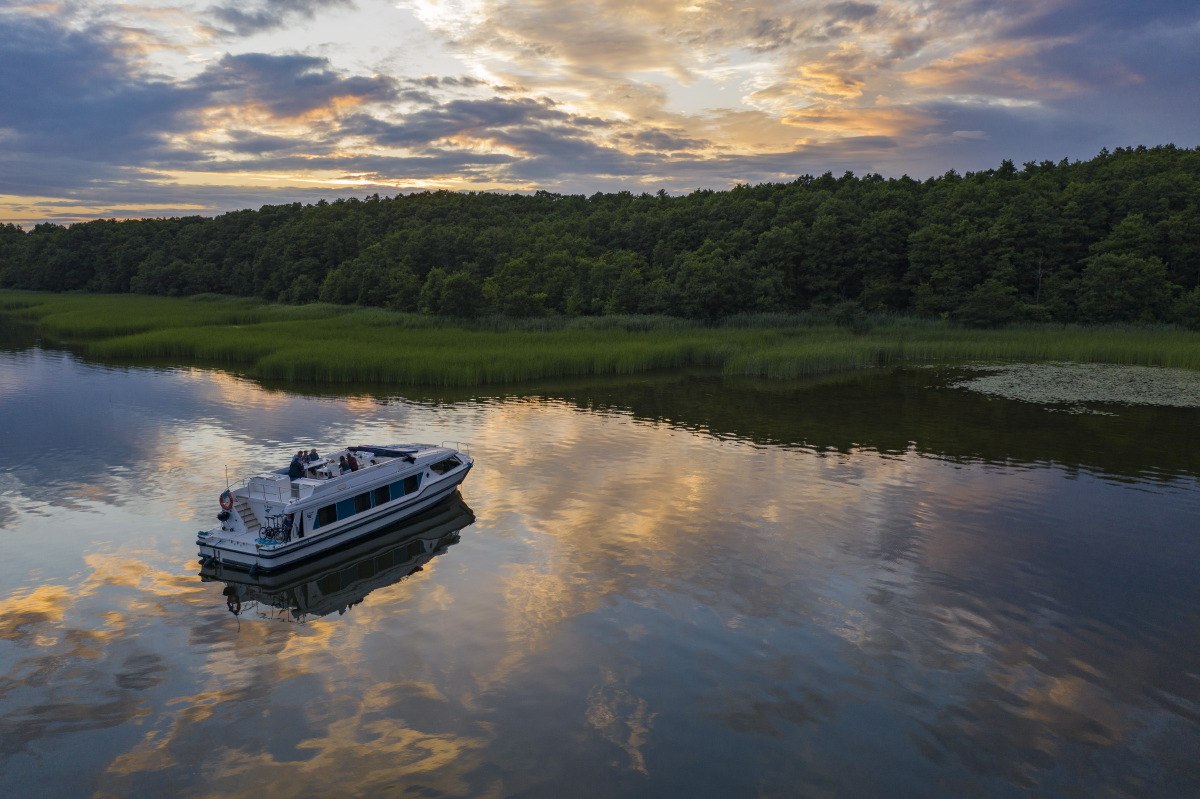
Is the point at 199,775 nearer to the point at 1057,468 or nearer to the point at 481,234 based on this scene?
the point at 1057,468

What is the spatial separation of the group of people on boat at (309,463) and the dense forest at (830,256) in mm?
63524

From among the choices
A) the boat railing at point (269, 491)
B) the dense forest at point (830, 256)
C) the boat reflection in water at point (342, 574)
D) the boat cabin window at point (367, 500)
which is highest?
the dense forest at point (830, 256)

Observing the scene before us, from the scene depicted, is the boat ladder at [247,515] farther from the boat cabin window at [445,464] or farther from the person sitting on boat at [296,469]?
the boat cabin window at [445,464]

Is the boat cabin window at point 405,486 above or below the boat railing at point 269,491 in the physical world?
below

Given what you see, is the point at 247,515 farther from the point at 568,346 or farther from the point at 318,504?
the point at 568,346

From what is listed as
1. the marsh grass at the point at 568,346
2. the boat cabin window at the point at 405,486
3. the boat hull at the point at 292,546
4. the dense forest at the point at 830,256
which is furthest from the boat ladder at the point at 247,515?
the dense forest at the point at 830,256

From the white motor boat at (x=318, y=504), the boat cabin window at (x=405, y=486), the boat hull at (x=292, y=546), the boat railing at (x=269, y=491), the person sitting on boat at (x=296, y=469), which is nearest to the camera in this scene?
the boat hull at (x=292, y=546)

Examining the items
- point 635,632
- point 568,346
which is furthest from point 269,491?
point 568,346

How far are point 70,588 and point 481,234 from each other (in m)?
112

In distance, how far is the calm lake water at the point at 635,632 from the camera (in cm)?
1422

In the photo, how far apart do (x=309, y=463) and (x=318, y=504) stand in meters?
2.80

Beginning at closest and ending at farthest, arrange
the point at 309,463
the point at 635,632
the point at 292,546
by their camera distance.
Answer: the point at 635,632 < the point at 292,546 < the point at 309,463

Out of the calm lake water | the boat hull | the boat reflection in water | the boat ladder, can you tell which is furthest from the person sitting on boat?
the calm lake water

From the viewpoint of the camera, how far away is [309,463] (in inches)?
1062
